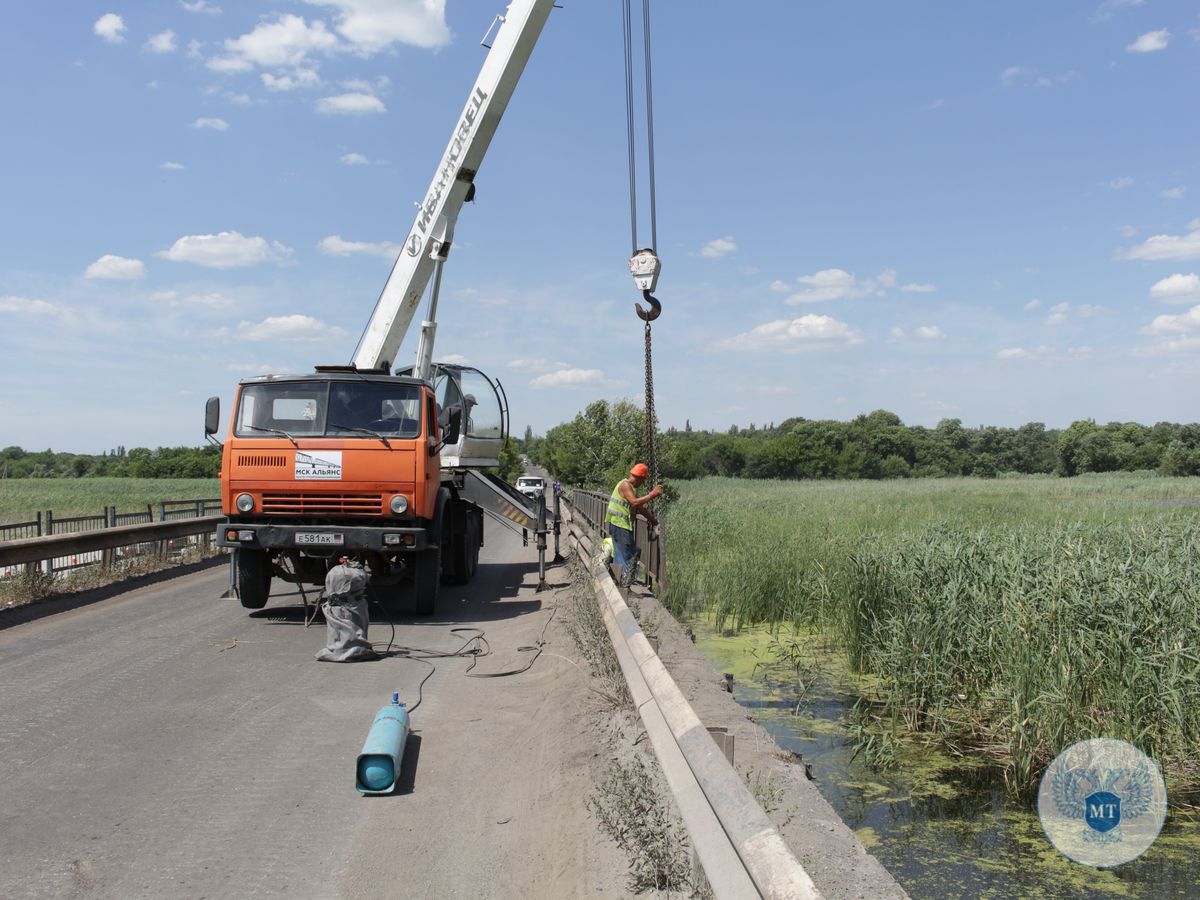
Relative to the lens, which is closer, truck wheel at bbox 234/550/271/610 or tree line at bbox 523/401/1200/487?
truck wheel at bbox 234/550/271/610

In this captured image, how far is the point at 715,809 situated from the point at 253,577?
354 inches

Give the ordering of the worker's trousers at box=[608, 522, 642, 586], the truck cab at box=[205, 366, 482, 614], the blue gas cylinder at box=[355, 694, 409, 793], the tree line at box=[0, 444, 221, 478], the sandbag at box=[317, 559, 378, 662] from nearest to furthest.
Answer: the blue gas cylinder at box=[355, 694, 409, 793] → the sandbag at box=[317, 559, 378, 662] → the truck cab at box=[205, 366, 482, 614] → the worker's trousers at box=[608, 522, 642, 586] → the tree line at box=[0, 444, 221, 478]

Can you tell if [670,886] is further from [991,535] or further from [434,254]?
[434,254]

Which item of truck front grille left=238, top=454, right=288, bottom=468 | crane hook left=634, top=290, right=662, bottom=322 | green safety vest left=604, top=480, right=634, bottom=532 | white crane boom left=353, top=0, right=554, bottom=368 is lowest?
green safety vest left=604, top=480, right=634, bottom=532

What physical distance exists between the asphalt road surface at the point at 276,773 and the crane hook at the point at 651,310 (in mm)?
3579

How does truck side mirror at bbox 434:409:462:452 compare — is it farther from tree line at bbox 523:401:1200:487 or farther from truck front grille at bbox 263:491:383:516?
tree line at bbox 523:401:1200:487

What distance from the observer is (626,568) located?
36.0ft

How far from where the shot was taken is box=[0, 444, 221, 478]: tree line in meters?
89.4

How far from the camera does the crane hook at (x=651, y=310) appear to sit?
10148 millimetres

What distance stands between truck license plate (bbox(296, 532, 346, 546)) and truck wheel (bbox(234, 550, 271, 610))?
1.05 m

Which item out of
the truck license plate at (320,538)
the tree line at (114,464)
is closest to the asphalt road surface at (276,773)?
the truck license plate at (320,538)

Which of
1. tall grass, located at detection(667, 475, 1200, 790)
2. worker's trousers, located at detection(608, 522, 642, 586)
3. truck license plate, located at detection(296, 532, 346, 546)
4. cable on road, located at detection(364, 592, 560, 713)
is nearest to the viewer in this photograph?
tall grass, located at detection(667, 475, 1200, 790)

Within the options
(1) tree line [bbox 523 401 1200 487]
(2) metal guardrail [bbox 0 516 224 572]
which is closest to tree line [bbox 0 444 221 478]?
(1) tree line [bbox 523 401 1200 487]

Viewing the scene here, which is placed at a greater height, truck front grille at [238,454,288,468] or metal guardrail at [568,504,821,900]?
truck front grille at [238,454,288,468]
